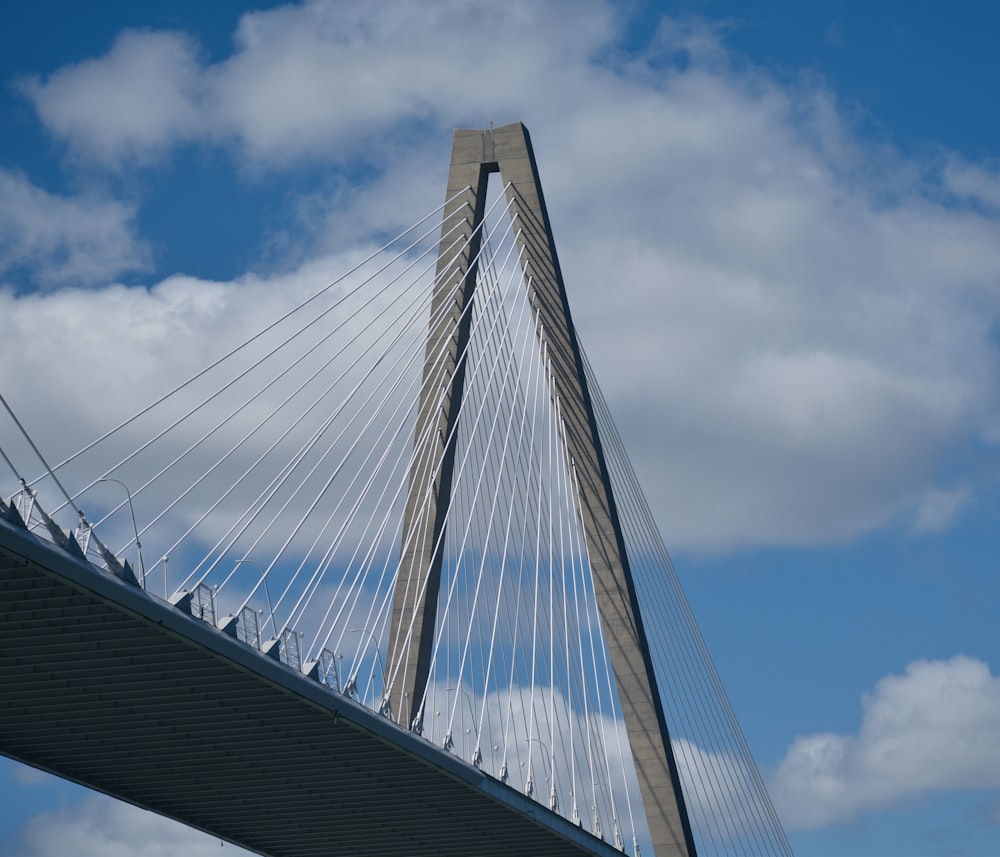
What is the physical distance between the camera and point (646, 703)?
37.5 metres

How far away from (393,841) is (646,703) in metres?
6.04

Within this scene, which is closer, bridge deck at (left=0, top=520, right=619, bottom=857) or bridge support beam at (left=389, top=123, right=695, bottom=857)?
bridge deck at (left=0, top=520, right=619, bottom=857)

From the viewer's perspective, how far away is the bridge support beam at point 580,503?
3678 cm

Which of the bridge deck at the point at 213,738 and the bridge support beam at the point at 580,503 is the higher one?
the bridge support beam at the point at 580,503

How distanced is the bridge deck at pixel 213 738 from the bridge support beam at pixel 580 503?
216 cm

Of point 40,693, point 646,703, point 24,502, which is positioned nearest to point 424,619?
point 646,703

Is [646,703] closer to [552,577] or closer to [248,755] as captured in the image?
[552,577]

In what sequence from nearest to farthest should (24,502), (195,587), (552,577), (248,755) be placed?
(24,502), (195,587), (248,755), (552,577)

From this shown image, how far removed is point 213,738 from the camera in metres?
31.0

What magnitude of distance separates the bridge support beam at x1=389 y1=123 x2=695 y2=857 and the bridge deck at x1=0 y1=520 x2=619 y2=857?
2.16 meters

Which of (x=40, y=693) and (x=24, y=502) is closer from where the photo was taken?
(x=24, y=502)

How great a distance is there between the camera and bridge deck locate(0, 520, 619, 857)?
24859 mm

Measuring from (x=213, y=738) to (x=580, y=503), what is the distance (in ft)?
33.6

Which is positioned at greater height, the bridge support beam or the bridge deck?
the bridge support beam
